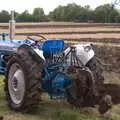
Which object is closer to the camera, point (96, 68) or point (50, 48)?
point (96, 68)

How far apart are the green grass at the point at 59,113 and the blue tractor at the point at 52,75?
0.54 feet

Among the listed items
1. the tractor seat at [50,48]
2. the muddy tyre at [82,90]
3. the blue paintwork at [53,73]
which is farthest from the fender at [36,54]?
the muddy tyre at [82,90]

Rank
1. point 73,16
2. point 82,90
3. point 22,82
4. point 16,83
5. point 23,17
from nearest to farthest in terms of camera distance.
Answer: point 82,90
point 22,82
point 16,83
point 73,16
point 23,17

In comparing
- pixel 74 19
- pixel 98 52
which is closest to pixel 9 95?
pixel 98 52

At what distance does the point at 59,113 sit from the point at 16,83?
3.37ft

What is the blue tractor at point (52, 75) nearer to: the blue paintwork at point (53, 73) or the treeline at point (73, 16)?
the blue paintwork at point (53, 73)

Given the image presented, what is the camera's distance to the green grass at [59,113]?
24.0 feet

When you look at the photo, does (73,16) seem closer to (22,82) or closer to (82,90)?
(22,82)

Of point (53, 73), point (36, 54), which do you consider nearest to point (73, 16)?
point (53, 73)

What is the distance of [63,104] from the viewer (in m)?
8.55

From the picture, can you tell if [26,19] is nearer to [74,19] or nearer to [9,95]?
[74,19]

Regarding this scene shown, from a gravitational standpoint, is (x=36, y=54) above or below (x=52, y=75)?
above

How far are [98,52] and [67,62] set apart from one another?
8.15m

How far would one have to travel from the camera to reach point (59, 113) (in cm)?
757
